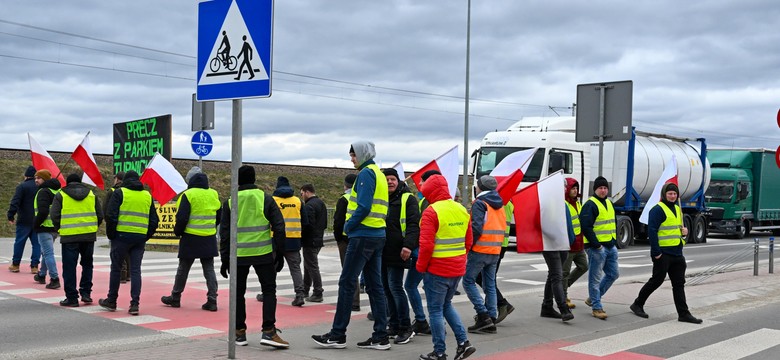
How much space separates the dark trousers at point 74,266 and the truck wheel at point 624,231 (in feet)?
60.1

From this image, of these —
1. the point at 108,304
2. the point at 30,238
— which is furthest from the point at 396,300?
the point at 30,238

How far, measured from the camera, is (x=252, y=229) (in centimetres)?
812

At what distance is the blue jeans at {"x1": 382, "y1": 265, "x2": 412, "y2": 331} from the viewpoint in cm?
878

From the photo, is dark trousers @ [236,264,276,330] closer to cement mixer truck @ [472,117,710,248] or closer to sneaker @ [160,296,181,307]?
sneaker @ [160,296,181,307]

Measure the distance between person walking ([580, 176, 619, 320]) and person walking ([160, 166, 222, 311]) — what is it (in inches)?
186

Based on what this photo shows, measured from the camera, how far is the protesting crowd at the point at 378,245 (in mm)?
7676

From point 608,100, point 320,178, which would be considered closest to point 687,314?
point 608,100

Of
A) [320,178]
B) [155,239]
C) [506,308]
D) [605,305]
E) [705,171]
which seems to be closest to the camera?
[506,308]

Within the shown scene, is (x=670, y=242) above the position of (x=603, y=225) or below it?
below

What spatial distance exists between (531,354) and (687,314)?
10.5 feet

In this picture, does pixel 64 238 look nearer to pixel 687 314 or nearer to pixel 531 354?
pixel 531 354

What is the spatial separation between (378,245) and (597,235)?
3519 millimetres

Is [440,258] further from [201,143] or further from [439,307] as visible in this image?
[201,143]

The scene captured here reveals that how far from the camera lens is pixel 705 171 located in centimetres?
3073
